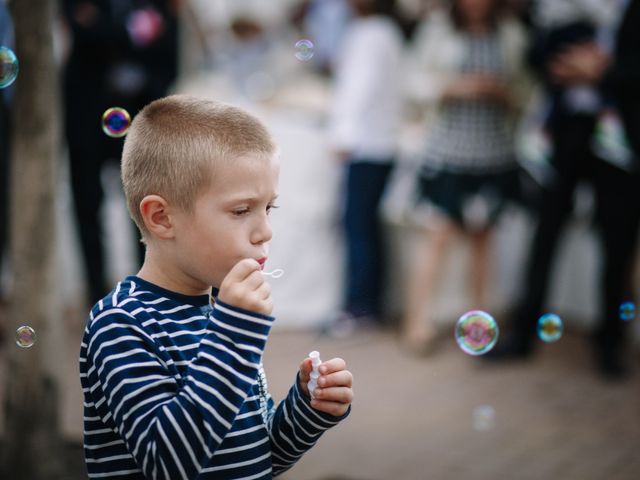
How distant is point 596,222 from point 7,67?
10.7ft

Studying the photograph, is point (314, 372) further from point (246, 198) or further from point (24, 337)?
point (24, 337)

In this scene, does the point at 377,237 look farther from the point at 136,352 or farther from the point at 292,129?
the point at 136,352

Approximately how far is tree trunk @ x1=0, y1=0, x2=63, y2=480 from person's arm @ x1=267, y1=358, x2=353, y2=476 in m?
1.49

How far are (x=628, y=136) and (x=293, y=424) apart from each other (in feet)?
10.4

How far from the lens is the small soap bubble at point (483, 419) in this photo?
3.80 metres

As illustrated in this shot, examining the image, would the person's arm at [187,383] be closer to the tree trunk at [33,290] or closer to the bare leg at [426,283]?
the tree trunk at [33,290]

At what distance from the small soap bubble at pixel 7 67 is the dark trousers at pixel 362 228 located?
277 cm

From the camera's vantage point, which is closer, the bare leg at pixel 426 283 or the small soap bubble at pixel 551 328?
the small soap bubble at pixel 551 328

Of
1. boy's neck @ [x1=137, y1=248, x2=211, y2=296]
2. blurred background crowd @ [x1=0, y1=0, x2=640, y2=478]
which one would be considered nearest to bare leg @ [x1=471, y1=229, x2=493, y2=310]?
blurred background crowd @ [x1=0, y1=0, x2=640, y2=478]

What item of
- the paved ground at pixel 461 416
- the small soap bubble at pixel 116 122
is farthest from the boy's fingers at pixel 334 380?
the paved ground at pixel 461 416

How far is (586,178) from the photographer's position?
458 cm

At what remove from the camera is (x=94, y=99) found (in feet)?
15.3

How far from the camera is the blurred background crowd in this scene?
4.48 metres

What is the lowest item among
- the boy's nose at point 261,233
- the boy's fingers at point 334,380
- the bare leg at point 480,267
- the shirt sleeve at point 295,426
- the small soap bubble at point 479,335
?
the bare leg at point 480,267
